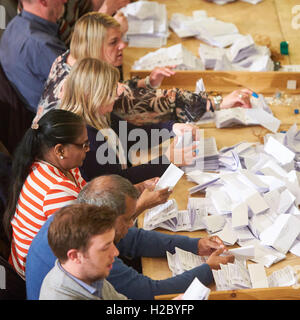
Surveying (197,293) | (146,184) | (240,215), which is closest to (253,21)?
(146,184)

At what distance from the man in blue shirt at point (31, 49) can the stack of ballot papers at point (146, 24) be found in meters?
0.69

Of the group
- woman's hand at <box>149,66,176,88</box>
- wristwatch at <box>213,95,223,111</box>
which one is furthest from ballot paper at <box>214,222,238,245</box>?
woman's hand at <box>149,66,176,88</box>

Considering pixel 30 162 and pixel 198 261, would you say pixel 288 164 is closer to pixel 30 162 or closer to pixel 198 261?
pixel 198 261

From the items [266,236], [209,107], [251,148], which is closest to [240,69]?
[209,107]

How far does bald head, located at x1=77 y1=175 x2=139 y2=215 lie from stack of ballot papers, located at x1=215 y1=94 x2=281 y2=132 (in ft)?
3.52

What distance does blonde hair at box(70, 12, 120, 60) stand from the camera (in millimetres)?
2930

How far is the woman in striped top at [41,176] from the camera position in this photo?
2.14 metres

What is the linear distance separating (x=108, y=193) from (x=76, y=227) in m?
0.33

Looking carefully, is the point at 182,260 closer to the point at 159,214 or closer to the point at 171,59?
the point at 159,214

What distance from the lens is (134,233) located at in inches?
86.5

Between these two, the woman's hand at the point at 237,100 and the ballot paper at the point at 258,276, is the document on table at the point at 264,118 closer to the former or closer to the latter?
the woman's hand at the point at 237,100

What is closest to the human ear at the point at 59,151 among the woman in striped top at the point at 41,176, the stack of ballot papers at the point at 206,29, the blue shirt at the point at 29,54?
the woman in striped top at the point at 41,176

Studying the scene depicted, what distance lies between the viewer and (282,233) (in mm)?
2189

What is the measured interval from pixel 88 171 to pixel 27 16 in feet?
3.62
